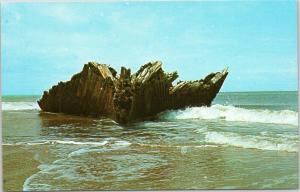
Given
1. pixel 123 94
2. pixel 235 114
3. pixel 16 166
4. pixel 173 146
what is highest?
pixel 123 94

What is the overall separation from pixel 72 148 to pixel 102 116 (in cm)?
29

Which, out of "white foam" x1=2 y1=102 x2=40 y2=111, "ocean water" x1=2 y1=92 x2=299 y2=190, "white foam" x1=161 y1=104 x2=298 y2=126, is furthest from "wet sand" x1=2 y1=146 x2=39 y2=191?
"white foam" x1=161 y1=104 x2=298 y2=126

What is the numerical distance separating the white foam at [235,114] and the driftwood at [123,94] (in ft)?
0.14

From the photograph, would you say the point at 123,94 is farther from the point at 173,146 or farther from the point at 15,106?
the point at 15,106

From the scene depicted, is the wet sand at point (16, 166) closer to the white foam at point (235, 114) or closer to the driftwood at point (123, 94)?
the driftwood at point (123, 94)

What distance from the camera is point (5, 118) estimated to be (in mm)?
3178

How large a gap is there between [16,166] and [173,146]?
0.92 m

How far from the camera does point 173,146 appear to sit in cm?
321

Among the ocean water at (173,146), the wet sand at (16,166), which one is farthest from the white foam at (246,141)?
the wet sand at (16,166)

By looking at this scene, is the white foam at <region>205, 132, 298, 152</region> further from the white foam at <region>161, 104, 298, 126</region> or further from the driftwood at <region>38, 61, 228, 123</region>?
the driftwood at <region>38, 61, 228, 123</region>

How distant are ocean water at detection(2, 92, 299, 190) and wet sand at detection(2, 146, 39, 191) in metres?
0.03

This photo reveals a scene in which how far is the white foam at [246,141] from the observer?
10.4 feet

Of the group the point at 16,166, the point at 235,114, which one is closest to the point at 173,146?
the point at 235,114

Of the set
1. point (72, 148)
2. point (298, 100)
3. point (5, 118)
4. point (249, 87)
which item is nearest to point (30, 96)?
point (5, 118)
